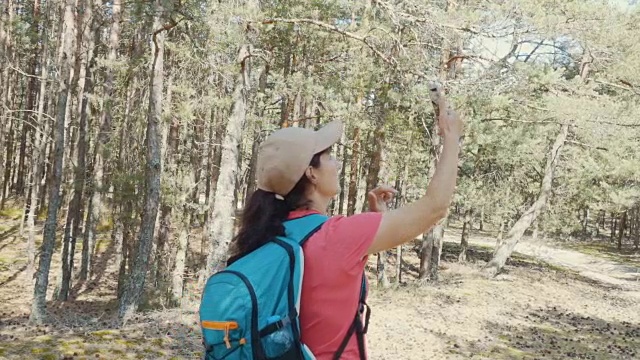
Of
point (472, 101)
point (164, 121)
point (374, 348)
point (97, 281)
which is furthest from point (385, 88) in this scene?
point (97, 281)

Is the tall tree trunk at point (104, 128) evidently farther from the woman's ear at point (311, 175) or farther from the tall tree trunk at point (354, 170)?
the woman's ear at point (311, 175)

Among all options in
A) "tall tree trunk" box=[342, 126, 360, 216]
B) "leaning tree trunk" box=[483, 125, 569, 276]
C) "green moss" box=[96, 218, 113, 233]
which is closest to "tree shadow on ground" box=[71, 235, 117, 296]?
"green moss" box=[96, 218, 113, 233]

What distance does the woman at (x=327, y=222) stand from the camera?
1560 millimetres

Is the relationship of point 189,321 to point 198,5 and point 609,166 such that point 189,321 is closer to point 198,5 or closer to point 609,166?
point 198,5

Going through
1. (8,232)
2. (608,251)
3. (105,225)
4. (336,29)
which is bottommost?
(8,232)

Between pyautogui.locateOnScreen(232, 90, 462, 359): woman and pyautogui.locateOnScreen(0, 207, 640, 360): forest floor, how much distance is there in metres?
5.46

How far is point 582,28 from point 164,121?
9.58m

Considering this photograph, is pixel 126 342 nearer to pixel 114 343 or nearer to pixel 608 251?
pixel 114 343

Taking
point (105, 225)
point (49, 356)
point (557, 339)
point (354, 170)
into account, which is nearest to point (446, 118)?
point (49, 356)

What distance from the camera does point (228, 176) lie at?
9.38 metres

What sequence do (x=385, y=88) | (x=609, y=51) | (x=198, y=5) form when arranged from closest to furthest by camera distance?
(x=198, y=5) → (x=385, y=88) → (x=609, y=51)

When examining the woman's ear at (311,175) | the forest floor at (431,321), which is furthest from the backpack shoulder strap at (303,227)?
the forest floor at (431,321)

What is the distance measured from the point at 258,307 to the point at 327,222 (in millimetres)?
319

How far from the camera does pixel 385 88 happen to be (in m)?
13.1
